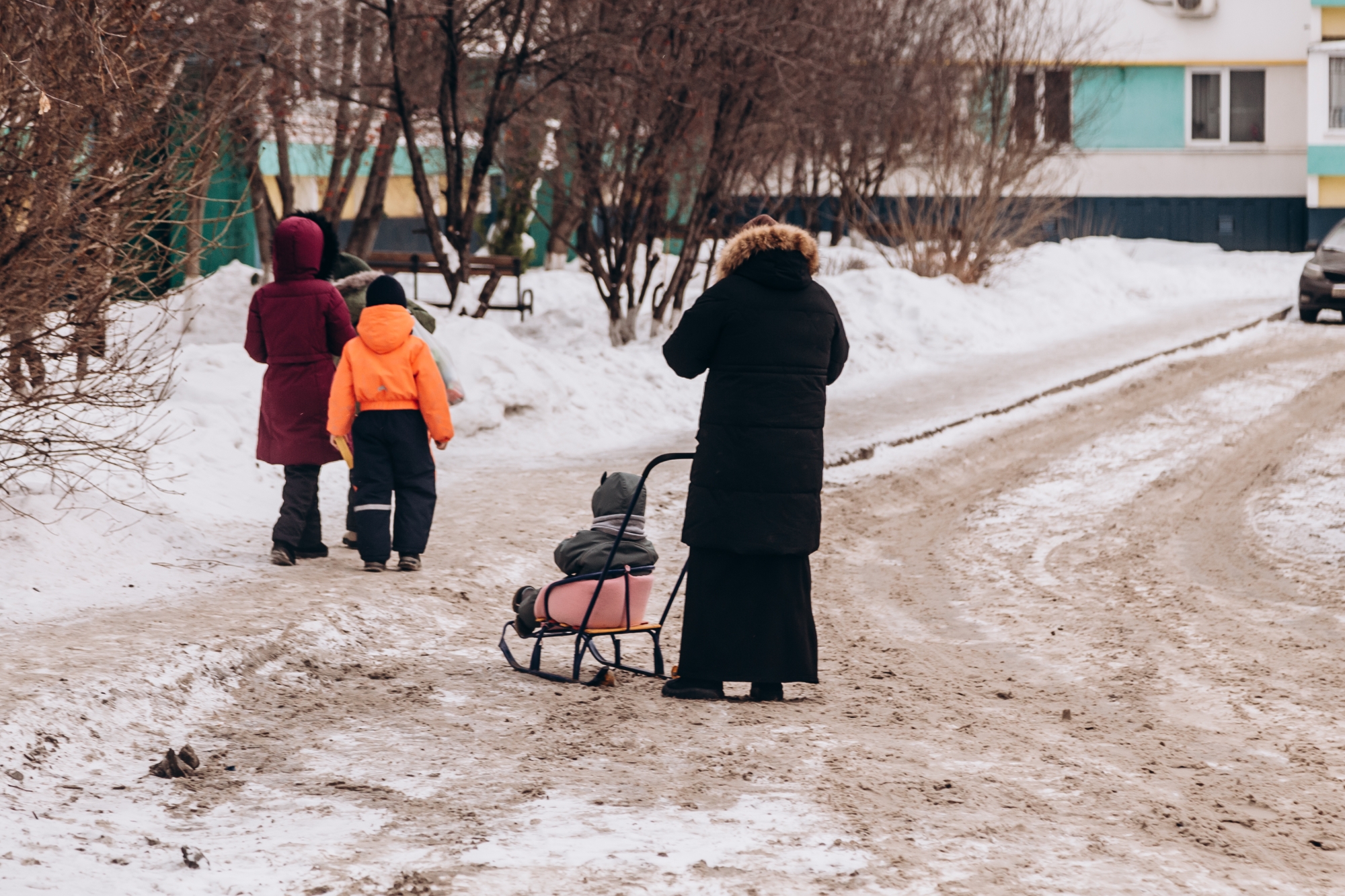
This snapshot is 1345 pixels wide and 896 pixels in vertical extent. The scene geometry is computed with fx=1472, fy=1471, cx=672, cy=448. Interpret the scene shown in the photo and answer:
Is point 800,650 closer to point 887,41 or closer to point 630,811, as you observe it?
point 630,811

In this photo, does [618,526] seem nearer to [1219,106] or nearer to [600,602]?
[600,602]

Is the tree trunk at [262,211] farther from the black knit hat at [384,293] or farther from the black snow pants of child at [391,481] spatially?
the black snow pants of child at [391,481]

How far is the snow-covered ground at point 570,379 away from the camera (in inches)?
292

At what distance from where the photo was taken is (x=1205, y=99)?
3353 cm

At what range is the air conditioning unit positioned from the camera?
32.5 metres

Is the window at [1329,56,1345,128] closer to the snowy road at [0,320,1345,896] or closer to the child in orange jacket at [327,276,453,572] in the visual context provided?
the snowy road at [0,320,1345,896]

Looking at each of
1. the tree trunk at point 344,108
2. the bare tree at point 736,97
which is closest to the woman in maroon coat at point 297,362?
the tree trunk at point 344,108

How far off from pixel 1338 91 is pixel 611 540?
102 feet

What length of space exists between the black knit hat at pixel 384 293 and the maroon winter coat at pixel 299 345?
0.30 m

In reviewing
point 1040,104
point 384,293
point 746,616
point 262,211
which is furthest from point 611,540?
point 1040,104

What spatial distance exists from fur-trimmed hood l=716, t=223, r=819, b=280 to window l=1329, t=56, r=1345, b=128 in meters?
30.6

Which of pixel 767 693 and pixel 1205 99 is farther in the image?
pixel 1205 99

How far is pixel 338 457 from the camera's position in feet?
25.2

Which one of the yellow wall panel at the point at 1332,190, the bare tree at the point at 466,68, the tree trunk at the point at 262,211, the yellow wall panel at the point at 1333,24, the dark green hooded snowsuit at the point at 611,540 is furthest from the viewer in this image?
the yellow wall panel at the point at 1333,24
